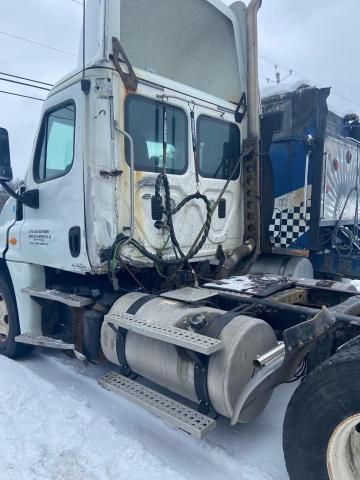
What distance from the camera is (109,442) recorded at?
2.86 metres

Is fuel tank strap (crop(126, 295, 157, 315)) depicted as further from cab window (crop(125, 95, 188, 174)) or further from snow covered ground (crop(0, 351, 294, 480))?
cab window (crop(125, 95, 188, 174))

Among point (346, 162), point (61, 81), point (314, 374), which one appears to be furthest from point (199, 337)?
point (346, 162)

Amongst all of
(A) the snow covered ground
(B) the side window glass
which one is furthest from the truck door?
(A) the snow covered ground

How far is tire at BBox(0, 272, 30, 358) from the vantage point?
4238 millimetres

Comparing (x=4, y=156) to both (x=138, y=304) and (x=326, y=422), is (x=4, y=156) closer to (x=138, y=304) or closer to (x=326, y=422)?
(x=138, y=304)

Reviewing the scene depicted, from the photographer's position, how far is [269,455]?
272 cm

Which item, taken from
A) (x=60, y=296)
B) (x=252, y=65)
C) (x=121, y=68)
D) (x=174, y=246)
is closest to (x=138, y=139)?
(x=121, y=68)

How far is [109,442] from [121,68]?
2.77 meters

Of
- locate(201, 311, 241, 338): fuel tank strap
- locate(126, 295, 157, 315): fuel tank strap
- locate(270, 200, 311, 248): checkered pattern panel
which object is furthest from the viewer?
locate(270, 200, 311, 248): checkered pattern panel

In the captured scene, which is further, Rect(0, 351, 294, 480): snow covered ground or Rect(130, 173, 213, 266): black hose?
Rect(130, 173, 213, 266): black hose

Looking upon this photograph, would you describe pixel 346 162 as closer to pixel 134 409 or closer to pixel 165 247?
pixel 165 247

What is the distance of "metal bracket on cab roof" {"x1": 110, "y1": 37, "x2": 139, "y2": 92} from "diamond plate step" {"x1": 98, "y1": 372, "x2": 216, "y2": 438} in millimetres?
2275

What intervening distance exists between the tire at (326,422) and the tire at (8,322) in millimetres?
3023

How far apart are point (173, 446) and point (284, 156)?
3.51 m
